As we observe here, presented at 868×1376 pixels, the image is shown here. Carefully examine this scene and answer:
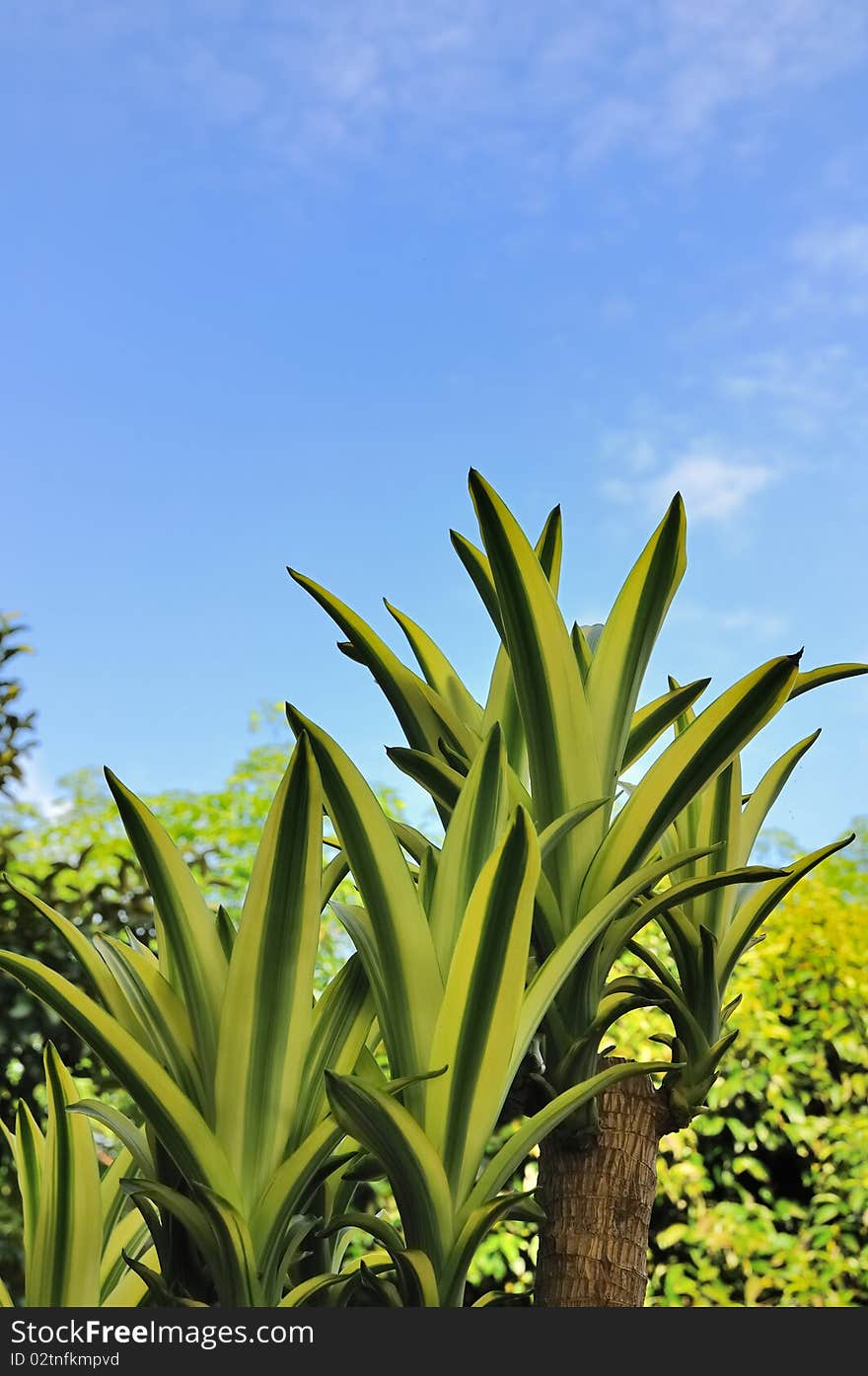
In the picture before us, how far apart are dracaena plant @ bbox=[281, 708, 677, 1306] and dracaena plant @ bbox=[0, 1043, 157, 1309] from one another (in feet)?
1.12

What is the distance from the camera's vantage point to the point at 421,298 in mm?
7094

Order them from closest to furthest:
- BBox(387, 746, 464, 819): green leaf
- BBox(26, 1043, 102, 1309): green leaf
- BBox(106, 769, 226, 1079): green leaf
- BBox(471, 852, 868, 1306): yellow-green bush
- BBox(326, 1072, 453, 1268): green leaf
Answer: BBox(326, 1072, 453, 1268): green leaf < BBox(106, 769, 226, 1079): green leaf < BBox(387, 746, 464, 819): green leaf < BBox(26, 1043, 102, 1309): green leaf < BBox(471, 852, 868, 1306): yellow-green bush

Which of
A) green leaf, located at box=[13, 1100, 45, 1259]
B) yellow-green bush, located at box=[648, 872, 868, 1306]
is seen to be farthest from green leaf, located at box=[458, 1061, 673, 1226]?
yellow-green bush, located at box=[648, 872, 868, 1306]

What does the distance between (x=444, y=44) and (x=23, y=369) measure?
430cm

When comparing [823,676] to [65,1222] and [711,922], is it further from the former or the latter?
[65,1222]

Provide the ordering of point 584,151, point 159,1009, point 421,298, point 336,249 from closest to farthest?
point 159,1009
point 584,151
point 421,298
point 336,249

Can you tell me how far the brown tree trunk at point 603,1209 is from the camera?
0.74 metres

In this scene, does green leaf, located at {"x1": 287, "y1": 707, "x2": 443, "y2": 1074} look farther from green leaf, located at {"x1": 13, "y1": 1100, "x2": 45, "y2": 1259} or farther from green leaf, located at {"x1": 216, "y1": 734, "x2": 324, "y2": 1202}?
green leaf, located at {"x1": 13, "y1": 1100, "x2": 45, "y2": 1259}

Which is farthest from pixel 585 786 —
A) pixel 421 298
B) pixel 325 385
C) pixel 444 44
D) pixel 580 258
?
pixel 444 44

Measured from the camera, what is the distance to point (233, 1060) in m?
0.67

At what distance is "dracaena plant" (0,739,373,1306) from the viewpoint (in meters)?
0.66

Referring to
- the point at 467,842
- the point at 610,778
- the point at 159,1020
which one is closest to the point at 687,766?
the point at 610,778

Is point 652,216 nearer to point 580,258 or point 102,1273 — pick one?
point 580,258

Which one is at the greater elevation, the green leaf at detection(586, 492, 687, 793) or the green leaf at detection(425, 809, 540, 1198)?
the green leaf at detection(586, 492, 687, 793)
